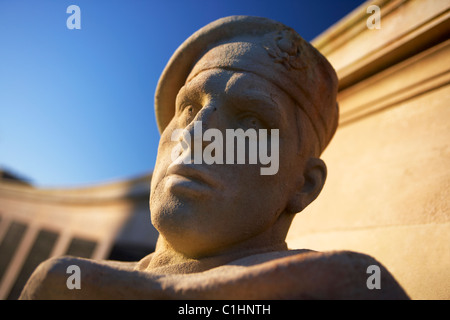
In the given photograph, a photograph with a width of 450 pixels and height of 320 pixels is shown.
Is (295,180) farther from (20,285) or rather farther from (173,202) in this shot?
(20,285)

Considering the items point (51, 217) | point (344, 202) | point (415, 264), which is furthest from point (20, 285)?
point (415, 264)

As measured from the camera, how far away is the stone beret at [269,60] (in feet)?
6.29

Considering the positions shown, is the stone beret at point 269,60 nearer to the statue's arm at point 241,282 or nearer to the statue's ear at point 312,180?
the statue's ear at point 312,180

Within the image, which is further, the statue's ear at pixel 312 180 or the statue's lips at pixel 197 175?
the statue's ear at pixel 312 180

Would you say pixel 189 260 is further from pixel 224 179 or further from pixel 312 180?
pixel 312 180

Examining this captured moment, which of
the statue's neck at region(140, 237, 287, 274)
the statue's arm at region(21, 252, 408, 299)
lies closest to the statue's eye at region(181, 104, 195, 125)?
the statue's neck at region(140, 237, 287, 274)

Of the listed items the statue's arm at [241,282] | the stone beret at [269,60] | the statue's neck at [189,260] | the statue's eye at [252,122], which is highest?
the stone beret at [269,60]

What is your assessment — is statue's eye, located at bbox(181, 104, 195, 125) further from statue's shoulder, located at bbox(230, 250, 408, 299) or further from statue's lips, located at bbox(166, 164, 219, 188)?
statue's shoulder, located at bbox(230, 250, 408, 299)

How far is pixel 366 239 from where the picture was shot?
8.69 ft

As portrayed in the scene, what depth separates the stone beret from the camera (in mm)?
1917

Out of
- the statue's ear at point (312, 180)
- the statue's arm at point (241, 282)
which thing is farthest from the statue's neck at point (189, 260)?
the statue's ear at point (312, 180)

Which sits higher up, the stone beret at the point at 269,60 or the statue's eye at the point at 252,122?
the stone beret at the point at 269,60

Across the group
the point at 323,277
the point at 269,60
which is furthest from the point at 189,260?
the point at 269,60
